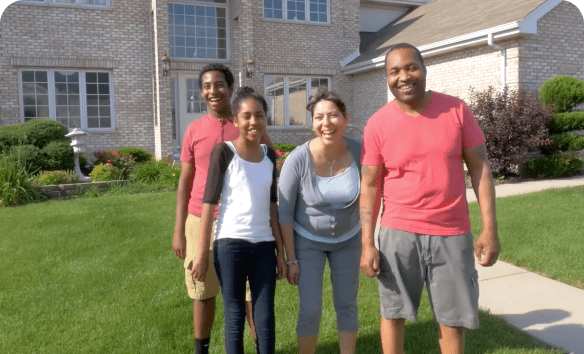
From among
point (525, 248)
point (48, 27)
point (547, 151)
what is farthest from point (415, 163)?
point (48, 27)

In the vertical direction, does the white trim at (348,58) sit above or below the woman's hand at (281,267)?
above


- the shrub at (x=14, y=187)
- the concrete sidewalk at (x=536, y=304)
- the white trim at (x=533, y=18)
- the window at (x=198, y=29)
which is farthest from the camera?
the window at (x=198, y=29)

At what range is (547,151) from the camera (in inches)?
439

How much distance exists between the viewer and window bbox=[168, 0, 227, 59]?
48.6 ft

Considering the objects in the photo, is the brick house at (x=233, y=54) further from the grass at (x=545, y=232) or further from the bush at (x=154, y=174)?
the grass at (x=545, y=232)

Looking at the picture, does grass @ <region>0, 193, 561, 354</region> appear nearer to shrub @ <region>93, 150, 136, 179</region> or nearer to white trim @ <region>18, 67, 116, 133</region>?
shrub @ <region>93, 150, 136, 179</region>

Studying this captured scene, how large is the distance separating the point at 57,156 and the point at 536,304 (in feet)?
33.2

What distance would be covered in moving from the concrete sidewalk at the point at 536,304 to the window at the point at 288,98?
37.1ft

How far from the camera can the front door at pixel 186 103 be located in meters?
14.6

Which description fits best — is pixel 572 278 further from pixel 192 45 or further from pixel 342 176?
pixel 192 45

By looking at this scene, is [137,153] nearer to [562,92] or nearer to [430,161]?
[562,92]

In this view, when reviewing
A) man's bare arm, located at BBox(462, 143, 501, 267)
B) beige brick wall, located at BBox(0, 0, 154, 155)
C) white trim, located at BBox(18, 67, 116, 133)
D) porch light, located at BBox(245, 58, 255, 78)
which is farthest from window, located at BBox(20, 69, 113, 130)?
man's bare arm, located at BBox(462, 143, 501, 267)

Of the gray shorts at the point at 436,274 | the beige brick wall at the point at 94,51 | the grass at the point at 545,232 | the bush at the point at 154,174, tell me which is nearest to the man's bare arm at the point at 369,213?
the gray shorts at the point at 436,274

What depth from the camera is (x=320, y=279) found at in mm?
2848
